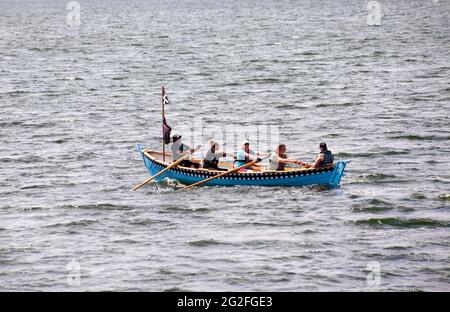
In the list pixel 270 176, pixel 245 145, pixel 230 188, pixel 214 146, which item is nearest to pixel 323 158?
pixel 270 176

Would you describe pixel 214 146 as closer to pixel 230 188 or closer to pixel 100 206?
pixel 230 188

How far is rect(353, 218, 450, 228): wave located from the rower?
448 cm

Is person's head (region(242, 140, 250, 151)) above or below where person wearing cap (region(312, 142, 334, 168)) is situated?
above

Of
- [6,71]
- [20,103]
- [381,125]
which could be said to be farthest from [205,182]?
[6,71]

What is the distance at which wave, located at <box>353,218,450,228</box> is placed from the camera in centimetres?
2955

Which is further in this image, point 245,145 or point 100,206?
point 245,145

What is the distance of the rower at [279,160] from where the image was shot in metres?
33.6

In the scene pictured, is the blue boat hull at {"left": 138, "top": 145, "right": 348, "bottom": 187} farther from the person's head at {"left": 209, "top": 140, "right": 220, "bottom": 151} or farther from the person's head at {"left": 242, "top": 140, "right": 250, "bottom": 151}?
the person's head at {"left": 242, "top": 140, "right": 250, "bottom": 151}

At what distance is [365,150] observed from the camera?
136 ft

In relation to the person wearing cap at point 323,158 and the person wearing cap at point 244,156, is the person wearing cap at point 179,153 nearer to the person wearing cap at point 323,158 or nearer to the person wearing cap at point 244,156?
the person wearing cap at point 244,156

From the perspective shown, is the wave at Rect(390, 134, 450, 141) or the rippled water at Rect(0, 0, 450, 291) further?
the wave at Rect(390, 134, 450, 141)

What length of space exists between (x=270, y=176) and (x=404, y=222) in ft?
19.7

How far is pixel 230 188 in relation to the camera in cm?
3472

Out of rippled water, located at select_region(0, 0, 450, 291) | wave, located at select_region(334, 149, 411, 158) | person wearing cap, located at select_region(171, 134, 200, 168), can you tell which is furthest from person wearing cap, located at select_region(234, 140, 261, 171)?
wave, located at select_region(334, 149, 411, 158)
